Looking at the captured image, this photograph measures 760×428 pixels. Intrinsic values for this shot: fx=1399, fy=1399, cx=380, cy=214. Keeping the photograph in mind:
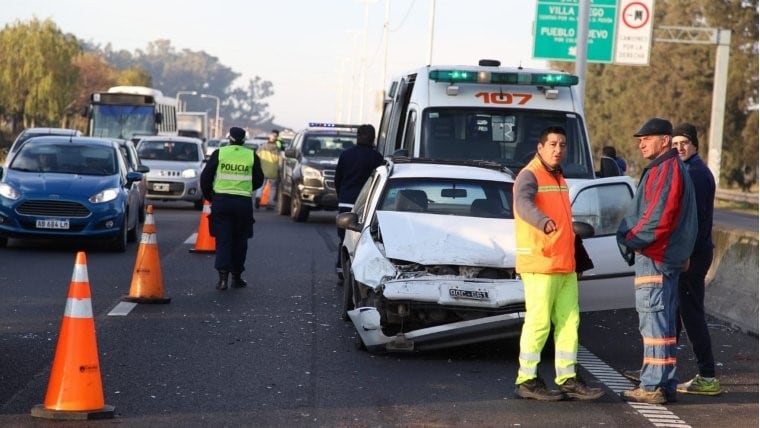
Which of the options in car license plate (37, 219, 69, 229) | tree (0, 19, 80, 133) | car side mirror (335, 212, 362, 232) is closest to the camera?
car side mirror (335, 212, 362, 232)

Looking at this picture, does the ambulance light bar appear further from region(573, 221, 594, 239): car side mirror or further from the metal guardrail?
the metal guardrail

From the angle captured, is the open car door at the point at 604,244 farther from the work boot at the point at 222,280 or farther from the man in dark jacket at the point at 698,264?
the work boot at the point at 222,280

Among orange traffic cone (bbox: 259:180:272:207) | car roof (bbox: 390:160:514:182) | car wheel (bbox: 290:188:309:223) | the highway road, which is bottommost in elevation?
Result: orange traffic cone (bbox: 259:180:272:207)

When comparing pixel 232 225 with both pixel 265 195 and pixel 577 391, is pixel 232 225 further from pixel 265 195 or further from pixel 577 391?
pixel 265 195

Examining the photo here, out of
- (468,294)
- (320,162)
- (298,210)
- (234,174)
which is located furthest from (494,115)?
(298,210)

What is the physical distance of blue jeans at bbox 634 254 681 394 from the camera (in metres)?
8.82

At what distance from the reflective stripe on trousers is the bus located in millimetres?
33779

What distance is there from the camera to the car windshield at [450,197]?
38.2 feet

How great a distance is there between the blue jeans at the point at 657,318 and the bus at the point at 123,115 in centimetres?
3388

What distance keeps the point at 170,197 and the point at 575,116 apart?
16.6 meters

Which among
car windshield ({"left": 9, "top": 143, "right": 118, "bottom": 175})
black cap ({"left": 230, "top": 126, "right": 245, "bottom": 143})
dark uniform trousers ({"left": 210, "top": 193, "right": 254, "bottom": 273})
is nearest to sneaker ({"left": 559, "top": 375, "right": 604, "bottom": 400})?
dark uniform trousers ({"left": 210, "top": 193, "right": 254, "bottom": 273})

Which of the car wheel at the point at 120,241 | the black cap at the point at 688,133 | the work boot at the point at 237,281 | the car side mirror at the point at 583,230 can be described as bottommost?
the car wheel at the point at 120,241

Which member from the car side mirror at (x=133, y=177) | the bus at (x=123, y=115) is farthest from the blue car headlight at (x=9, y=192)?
the bus at (x=123, y=115)

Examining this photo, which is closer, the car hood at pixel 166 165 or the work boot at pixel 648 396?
the work boot at pixel 648 396
